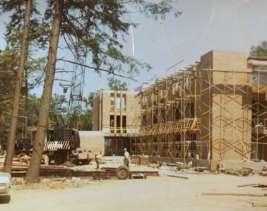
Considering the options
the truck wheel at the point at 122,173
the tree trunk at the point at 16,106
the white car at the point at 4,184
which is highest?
the tree trunk at the point at 16,106

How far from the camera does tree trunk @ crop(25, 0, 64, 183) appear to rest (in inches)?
661

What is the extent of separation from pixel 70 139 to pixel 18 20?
49.3 ft

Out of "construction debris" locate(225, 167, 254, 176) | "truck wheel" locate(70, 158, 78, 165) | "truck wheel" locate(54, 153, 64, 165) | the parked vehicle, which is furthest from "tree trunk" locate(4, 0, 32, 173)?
"truck wheel" locate(70, 158, 78, 165)

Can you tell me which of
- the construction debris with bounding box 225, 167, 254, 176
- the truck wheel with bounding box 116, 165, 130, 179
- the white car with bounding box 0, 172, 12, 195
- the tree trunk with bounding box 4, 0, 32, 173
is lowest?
the construction debris with bounding box 225, 167, 254, 176

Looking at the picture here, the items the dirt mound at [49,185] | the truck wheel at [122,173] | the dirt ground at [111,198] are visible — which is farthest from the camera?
the truck wheel at [122,173]

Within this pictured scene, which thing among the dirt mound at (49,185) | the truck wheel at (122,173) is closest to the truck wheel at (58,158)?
the truck wheel at (122,173)

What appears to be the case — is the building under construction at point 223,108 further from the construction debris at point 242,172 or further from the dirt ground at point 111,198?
the dirt ground at point 111,198

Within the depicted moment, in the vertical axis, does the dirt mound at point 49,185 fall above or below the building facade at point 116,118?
below

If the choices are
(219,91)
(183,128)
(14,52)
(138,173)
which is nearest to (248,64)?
(219,91)

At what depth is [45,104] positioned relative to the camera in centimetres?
1689

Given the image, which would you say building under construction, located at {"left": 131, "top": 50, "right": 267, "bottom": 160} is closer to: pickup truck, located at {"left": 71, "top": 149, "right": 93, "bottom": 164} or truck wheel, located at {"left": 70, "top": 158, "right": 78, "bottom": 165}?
pickup truck, located at {"left": 71, "top": 149, "right": 93, "bottom": 164}

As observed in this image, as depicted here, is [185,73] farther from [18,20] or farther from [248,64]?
[18,20]

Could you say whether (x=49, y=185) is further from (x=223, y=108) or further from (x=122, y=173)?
(x=223, y=108)

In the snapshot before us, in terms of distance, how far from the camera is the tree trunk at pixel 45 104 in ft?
55.1
